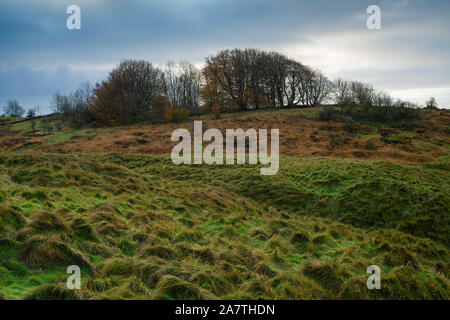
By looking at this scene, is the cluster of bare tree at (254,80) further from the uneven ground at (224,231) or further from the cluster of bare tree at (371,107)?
the uneven ground at (224,231)

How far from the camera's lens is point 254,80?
54.1 meters

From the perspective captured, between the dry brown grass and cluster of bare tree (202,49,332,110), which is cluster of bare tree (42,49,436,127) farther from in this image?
the dry brown grass

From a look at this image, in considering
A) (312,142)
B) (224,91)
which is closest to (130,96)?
(224,91)

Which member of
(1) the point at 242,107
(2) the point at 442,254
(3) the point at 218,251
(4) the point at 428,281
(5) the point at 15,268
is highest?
(1) the point at 242,107

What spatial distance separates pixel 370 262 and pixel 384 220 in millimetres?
5427

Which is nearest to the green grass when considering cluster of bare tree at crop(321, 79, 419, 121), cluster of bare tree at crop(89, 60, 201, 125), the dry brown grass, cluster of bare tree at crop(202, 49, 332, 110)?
the dry brown grass

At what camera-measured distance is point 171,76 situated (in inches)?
2549

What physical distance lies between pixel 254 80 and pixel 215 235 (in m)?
50.4

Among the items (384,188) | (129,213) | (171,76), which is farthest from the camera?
(171,76)

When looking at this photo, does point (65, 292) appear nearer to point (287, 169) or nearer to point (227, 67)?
point (287, 169)

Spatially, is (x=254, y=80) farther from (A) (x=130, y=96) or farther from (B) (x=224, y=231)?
(B) (x=224, y=231)

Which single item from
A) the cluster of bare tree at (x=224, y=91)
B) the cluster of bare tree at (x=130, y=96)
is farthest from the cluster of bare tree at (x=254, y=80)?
the cluster of bare tree at (x=130, y=96)

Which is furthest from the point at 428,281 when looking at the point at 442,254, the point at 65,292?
the point at 65,292

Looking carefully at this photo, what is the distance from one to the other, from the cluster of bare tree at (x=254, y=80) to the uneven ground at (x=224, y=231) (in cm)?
3718
